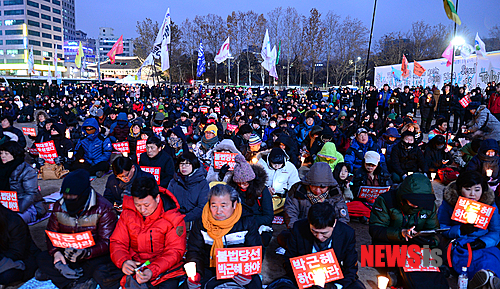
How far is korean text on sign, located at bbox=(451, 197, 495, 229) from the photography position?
331 centimetres

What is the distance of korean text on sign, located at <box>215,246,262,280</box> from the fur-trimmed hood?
2192mm

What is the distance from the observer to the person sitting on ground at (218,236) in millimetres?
2848

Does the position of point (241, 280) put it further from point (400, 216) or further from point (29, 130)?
point (29, 130)

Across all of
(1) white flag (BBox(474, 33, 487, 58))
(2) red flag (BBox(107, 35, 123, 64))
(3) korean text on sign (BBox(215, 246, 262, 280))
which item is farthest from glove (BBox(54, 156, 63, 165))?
(2) red flag (BBox(107, 35, 123, 64))

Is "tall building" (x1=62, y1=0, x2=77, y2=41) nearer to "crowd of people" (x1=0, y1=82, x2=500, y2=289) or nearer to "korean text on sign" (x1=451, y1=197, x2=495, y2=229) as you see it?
"crowd of people" (x1=0, y1=82, x2=500, y2=289)

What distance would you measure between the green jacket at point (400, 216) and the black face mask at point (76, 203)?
9.25 feet

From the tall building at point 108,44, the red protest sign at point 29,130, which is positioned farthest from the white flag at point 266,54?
the tall building at point 108,44

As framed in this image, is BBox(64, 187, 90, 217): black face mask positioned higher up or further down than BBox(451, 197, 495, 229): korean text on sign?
higher up

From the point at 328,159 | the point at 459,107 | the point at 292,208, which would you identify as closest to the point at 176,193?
the point at 292,208

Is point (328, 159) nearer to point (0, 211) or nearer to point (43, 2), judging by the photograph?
point (0, 211)

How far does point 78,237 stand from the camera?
116 inches

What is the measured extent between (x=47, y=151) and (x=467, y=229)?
753 cm

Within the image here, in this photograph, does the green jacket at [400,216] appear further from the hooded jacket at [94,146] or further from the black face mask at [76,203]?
the hooded jacket at [94,146]

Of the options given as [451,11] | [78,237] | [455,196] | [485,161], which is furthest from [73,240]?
[451,11]
